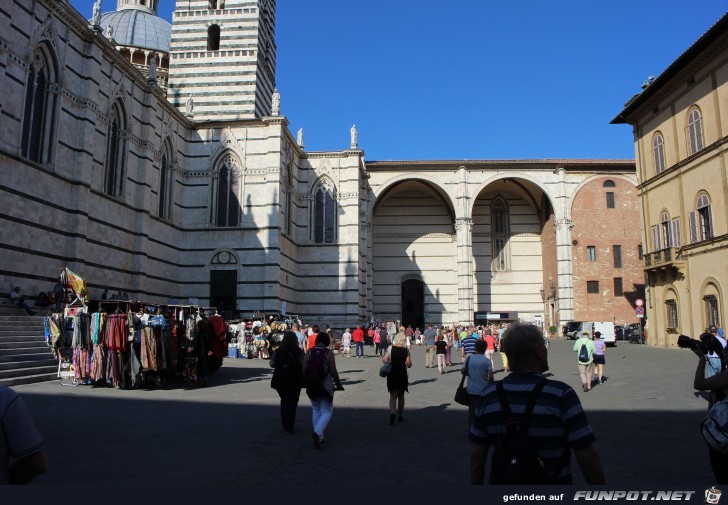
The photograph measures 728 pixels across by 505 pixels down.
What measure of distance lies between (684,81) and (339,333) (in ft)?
71.2

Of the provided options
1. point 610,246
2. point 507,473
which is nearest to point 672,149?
point 610,246

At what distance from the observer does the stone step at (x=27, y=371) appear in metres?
12.1

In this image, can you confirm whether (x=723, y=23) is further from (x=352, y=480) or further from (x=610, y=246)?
(x=352, y=480)

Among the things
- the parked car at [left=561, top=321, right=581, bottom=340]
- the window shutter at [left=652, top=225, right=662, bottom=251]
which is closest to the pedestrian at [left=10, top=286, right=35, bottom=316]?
the window shutter at [left=652, top=225, right=662, bottom=251]

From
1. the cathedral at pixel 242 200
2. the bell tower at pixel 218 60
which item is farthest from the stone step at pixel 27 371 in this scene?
the bell tower at pixel 218 60

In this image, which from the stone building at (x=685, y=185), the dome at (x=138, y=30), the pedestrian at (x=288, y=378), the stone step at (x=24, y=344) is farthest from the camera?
the dome at (x=138, y=30)

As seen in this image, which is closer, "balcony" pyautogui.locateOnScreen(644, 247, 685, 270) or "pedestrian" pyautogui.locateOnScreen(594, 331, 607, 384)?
"pedestrian" pyautogui.locateOnScreen(594, 331, 607, 384)

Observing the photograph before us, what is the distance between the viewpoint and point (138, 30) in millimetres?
Result: 41656

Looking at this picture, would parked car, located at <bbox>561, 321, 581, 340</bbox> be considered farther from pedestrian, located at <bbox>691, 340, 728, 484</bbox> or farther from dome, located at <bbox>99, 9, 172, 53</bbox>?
dome, located at <bbox>99, 9, 172, 53</bbox>

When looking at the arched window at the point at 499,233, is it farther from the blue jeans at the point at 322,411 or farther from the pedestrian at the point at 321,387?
the blue jeans at the point at 322,411

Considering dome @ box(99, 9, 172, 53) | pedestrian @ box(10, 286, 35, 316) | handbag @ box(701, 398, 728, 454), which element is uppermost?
dome @ box(99, 9, 172, 53)

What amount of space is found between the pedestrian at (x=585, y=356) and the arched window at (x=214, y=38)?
26873mm

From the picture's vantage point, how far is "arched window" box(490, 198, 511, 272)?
1716 inches

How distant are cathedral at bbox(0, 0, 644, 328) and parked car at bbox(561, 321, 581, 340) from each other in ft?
5.45
